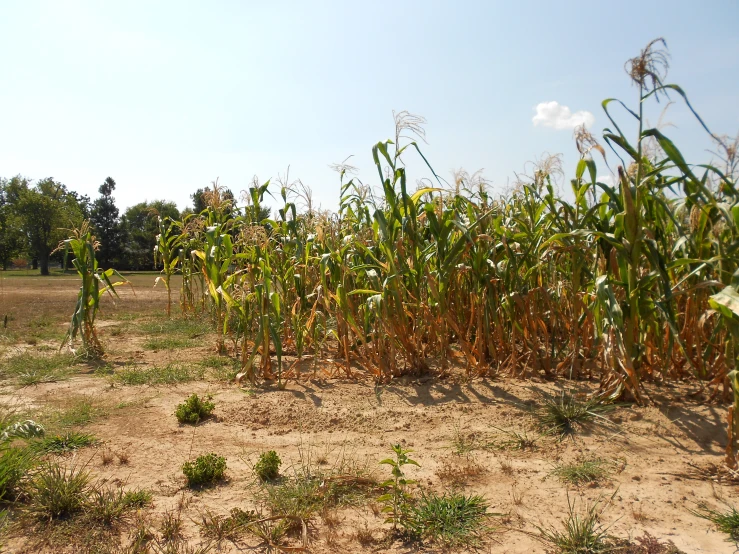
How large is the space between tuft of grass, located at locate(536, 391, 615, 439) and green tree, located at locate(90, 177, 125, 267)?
45.4 m

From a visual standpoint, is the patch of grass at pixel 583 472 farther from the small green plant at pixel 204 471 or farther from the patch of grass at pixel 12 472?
the patch of grass at pixel 12 472

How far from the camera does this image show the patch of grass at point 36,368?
5211mm

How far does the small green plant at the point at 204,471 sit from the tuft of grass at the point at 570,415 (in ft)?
6.62

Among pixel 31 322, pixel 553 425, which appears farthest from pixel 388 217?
pixel 31 322

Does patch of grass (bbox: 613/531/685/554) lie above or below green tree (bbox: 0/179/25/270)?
below

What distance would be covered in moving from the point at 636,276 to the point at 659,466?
1136mm

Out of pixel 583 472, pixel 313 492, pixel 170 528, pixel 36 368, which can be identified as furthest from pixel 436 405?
pixel 36 368

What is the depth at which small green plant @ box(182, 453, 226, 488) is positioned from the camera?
285 cm

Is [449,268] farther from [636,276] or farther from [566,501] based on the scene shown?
[566,501]

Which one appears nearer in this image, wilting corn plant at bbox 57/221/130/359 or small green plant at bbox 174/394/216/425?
small green plant at bbox 174/394/216/425

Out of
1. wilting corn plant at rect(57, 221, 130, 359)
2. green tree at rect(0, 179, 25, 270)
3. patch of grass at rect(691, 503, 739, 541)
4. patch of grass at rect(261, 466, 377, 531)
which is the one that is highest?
green tree at rect(0, 179, 25, 270)

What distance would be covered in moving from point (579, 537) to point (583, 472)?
2.33 feet

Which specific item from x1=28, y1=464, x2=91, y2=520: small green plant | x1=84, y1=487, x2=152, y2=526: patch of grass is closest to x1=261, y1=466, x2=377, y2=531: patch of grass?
x1=84, y1=487, x2=152, y2=526: patch of grass

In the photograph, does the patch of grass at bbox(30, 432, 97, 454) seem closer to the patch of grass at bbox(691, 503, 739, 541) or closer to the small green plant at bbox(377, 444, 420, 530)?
the small green plant at bbox(377, 444, 420, 530)
